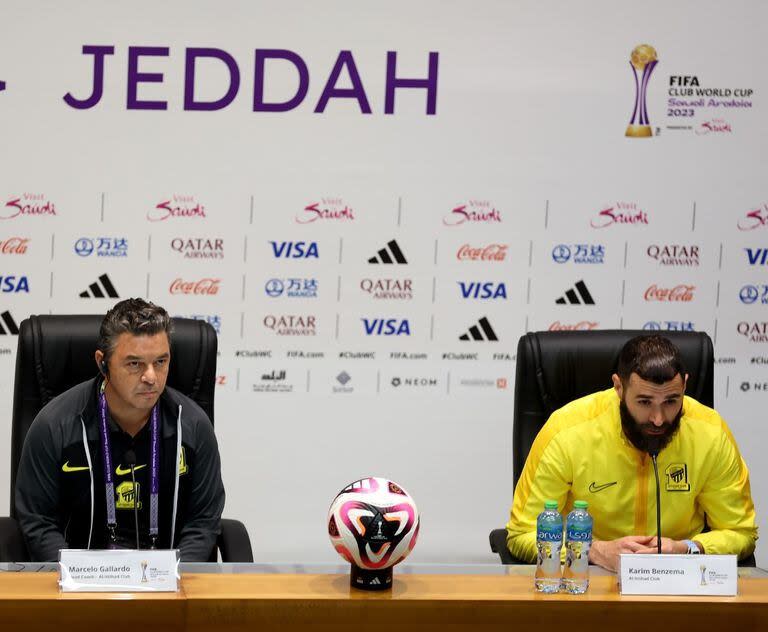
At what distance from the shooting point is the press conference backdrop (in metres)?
4.97

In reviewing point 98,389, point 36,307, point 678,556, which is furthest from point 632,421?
point 36,307

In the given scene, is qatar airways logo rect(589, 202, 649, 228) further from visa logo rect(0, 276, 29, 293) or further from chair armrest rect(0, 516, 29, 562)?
chair armrest rect(0, 516, 29, 562)

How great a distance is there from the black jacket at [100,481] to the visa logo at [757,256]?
296 centimetres

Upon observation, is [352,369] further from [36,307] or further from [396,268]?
[36,307]

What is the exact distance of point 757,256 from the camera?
17.1ft

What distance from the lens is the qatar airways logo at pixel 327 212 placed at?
5.05 m

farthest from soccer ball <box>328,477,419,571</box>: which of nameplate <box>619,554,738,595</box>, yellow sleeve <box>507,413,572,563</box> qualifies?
yellow sleeve <box>507,413,572,563</box>

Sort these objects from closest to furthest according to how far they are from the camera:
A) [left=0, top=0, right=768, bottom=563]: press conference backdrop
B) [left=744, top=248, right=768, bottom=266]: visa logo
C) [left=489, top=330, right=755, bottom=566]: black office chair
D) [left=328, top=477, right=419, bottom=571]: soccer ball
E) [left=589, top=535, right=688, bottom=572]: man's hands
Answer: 1. [left=328, top=477, right=419, bottom=571]: soccer ball
2. [left=589, top=535, right=688, bottom=572]: man's hands
3. [left=489, top=330, right=755, bottom=566]: black office chair
4. [left=0, top=0, right=768, bottom=563]: press conference backdrop
5. [left=744, top=248, right=768, bottom=266]: visa logo

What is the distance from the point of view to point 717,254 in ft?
17.0

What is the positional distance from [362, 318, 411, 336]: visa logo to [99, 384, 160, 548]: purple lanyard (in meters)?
2.00

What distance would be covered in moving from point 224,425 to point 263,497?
1.26 feet

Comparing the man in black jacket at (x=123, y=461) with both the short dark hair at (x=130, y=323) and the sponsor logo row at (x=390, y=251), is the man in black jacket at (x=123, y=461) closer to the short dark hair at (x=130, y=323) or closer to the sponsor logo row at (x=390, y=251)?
the short dark hair at (x=130, y=323)

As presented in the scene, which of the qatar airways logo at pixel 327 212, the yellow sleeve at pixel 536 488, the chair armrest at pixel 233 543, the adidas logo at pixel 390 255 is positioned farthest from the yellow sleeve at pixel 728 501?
the qatar airways logo at pixel 327 212

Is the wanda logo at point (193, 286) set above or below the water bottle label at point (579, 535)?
above
